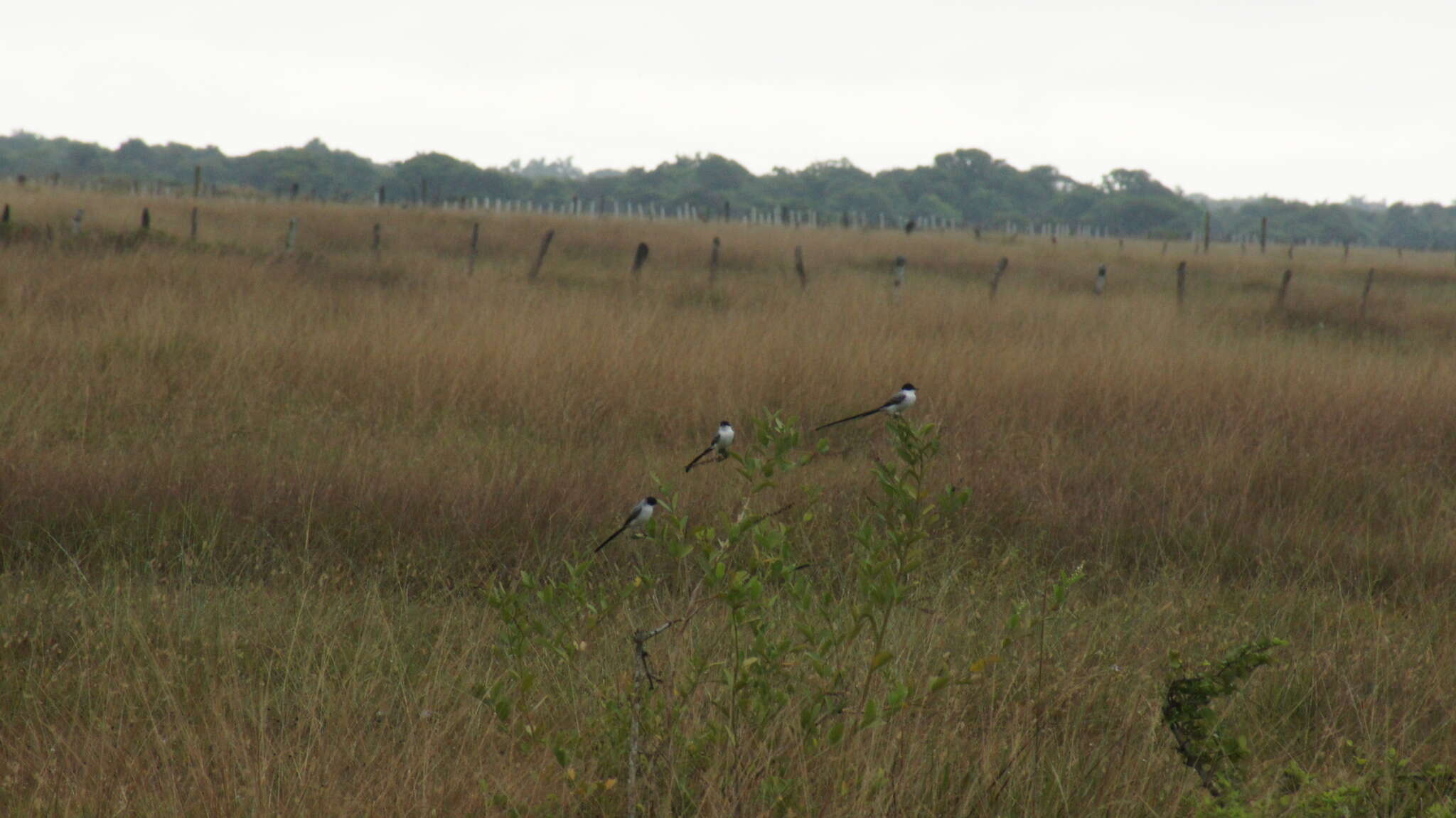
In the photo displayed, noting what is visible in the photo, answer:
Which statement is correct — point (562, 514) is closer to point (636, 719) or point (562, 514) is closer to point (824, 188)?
point (636, 719)

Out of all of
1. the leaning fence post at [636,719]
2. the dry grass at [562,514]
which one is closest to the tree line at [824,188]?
the dry grass at [562,514]

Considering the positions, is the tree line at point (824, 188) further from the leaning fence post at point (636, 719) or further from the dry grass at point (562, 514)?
the leaning fence post at point (636, 719)

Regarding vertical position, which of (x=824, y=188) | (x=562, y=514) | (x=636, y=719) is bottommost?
(x=562, y=514)

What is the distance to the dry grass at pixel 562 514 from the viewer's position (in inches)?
107

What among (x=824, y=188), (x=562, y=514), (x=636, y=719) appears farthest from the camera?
(x=824, y=188)

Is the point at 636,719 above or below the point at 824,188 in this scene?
below

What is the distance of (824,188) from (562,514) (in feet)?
272

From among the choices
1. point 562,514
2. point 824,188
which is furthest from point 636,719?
point 824,188

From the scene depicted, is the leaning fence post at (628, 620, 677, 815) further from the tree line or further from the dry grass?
the tree line

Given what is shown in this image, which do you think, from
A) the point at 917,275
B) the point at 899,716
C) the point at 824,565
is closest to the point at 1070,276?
the point at 917,275

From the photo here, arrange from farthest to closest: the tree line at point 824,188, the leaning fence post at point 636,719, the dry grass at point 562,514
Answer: the tree line at point 824,188 → the dry grass at point 562,514 → the leaning fence post at point 636,719

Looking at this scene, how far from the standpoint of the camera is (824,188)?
85.4 meters

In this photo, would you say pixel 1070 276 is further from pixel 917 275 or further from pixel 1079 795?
pixel 1079 795

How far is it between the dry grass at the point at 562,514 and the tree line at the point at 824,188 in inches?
2454
